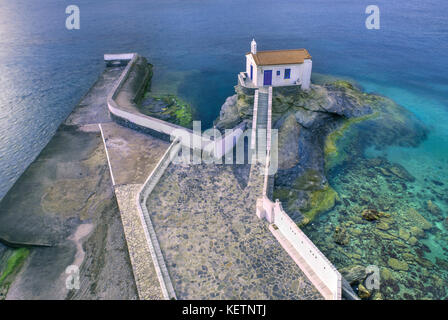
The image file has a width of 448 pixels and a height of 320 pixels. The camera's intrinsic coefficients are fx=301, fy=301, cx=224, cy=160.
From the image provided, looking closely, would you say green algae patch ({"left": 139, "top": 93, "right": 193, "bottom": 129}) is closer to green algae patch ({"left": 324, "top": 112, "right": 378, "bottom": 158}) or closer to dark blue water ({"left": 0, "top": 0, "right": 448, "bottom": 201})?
dark blue water ({"left": 0, "top": 0, "right": 448, "bottom": 201})

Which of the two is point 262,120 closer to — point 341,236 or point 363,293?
point 341,236

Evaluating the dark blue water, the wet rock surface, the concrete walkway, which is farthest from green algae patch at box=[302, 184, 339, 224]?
the wet rock surface

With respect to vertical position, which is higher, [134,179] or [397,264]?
[134,179]

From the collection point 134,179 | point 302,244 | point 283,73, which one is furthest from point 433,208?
point 134,179

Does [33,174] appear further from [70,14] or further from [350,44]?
[70,14]

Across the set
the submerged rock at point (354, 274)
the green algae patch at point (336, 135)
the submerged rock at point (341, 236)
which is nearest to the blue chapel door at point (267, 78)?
the green algae patch at point (336, 135)

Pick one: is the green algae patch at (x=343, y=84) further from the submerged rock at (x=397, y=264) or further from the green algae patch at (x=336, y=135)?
the submerged rock at (x=397, y=264)

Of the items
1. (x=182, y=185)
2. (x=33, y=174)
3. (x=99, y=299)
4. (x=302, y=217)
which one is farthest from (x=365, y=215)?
(x=33, y=174)
